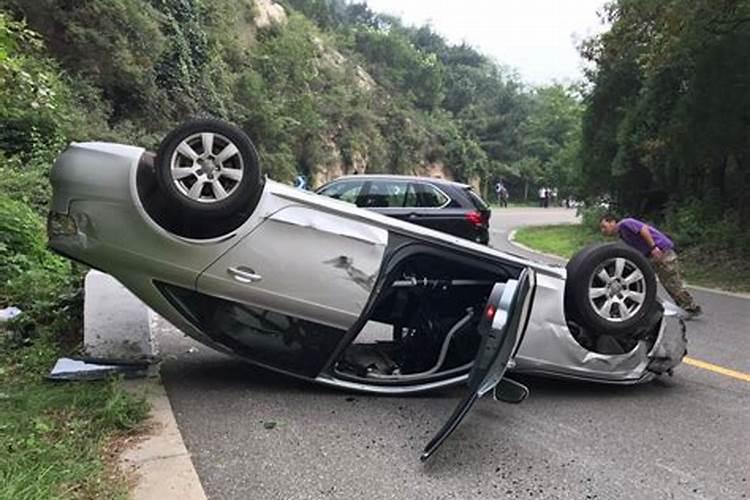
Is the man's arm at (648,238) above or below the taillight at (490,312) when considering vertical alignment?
below

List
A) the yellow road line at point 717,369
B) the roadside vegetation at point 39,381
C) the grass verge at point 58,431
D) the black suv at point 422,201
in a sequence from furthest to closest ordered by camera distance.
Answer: the black suv at point 422,201
the yellow road line at point 717,369
the roadside vegetation at point 39,381
the grass verge at point 58,431

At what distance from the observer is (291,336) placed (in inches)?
201

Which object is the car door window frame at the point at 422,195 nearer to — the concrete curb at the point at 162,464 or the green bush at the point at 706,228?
the green bush at the point at 706,228

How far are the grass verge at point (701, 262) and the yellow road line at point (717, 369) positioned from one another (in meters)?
7.01

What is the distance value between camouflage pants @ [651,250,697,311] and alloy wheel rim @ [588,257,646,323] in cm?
389

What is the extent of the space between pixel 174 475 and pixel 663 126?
1743 cm

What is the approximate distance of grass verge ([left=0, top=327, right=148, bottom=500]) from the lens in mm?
3301

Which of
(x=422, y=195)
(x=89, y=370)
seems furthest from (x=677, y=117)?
(x=89, y=370)

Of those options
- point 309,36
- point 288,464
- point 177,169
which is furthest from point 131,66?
point 309,36

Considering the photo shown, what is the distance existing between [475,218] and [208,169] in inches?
337

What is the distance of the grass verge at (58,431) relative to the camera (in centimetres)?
330

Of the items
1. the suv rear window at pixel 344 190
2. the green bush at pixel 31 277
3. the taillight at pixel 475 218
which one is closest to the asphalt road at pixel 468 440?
the green bush at pixel 31 277

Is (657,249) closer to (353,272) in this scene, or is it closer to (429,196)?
(429,196)

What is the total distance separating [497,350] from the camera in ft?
12.9
